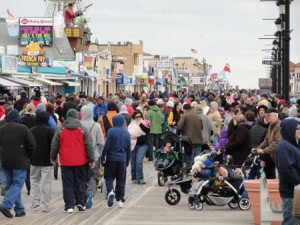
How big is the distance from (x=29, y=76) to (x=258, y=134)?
39.4m

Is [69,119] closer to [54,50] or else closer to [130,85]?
[54,50]

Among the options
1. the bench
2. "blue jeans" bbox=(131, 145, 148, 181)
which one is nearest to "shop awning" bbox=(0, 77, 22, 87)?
"blue jeans" bbox=(131, 145, 148, 181)

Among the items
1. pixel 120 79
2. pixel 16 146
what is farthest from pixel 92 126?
pixel 120 79

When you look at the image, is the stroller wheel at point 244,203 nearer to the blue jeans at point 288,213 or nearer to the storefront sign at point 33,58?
the blue jeans at point 288,213

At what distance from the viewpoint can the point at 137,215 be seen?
47.9ft

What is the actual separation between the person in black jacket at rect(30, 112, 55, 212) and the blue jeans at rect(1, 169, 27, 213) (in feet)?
2.33

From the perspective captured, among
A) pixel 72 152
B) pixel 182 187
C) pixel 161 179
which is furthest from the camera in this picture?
pixel 161 179

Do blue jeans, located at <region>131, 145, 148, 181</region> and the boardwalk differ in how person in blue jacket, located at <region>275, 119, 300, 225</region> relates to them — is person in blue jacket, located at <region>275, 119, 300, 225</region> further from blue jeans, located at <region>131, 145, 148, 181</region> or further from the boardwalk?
blue jeans, located at <region>131, 145, 148, 181</region>

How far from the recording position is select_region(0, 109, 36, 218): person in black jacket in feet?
46.4

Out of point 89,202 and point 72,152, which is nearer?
point 72,152

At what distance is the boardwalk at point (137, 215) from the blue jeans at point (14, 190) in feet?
0.76

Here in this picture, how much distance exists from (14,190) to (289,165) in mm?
5456

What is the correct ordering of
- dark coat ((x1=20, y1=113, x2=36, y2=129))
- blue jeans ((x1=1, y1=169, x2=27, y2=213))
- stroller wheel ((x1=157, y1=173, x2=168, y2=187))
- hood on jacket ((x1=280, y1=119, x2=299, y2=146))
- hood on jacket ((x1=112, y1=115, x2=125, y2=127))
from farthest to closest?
stroller wheel ((x1=157, y1=173, x2=168, y2=187)), dark coat ((x1=20, y1=113, x2=36, y2=129)), hood on jacket ((x1=112, y1=115, x2=125, y2=127)), blue jeans ((x1=1, y1=169, x2=27, y2=213)), hood on jacket ((x1=280, y1=119, x2=299, y2=146))

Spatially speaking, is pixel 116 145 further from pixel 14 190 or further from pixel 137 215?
pixel 14 190
